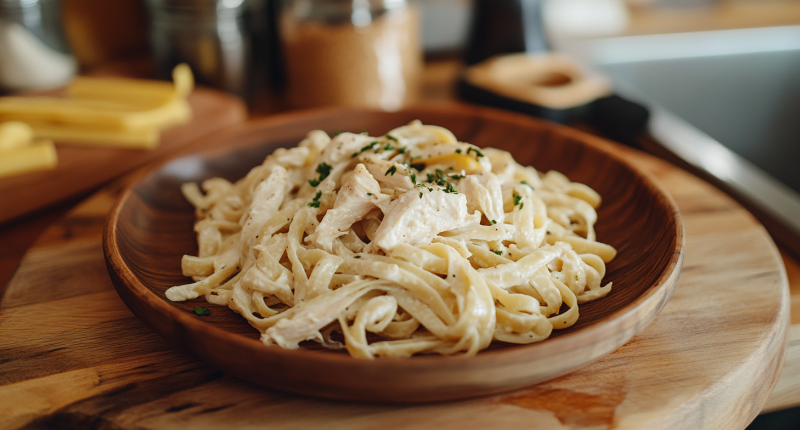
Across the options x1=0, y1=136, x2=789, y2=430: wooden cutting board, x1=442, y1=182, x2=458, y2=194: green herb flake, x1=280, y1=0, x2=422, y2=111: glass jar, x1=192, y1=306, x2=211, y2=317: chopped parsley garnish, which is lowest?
x1=0, y1=136, x2=789, y2=430: wooden cutting board

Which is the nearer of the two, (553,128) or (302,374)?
(302,374)

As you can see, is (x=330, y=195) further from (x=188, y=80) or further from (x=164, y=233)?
(x=188, y=80)

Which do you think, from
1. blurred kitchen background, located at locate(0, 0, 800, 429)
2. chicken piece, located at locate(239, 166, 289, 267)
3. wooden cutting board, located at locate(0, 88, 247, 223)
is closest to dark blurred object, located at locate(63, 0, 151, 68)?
blurred kitchen background, located at locate(0, 0, 800, 429)

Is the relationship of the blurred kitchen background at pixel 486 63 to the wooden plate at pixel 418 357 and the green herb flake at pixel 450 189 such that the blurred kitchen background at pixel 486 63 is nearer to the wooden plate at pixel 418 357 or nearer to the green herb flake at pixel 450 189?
the wooden plate at pixel 418 357

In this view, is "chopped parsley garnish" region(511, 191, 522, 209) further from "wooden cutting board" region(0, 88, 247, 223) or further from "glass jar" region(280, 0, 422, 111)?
"wooden cutting board" region(0, 88, 247, 223)

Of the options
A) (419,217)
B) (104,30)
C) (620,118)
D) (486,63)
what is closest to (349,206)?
(419,217)

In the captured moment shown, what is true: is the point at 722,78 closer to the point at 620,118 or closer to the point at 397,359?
the point at 620,118

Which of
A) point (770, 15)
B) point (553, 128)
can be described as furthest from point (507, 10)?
point (770, 15)
